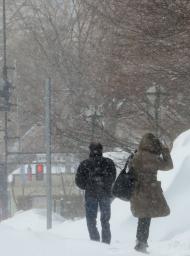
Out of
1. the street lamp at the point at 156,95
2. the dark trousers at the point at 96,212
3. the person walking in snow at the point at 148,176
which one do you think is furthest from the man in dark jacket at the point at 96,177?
the street lamp at the point at 156,95

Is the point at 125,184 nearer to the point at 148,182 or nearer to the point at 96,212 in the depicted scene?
the point at 148,182

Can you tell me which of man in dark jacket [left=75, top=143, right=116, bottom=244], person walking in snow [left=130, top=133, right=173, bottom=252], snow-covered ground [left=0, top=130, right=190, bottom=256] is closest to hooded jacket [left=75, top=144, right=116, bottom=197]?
man in dark jacket [left=75, top=143, right=116, bottom=244]

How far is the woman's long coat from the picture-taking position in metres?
9.09

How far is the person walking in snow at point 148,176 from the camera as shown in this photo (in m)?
9.09

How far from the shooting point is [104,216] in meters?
9.95

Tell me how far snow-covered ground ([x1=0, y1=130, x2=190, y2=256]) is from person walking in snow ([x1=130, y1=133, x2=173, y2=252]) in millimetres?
499

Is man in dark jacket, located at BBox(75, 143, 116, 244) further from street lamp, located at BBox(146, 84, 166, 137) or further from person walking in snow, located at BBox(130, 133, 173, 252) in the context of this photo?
street lamp, located at BBox(146, 84, 166, 137)

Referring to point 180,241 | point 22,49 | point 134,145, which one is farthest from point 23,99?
point 180,241

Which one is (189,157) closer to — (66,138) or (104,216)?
(104,216)

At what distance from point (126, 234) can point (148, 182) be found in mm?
3906

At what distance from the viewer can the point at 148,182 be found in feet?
30.0

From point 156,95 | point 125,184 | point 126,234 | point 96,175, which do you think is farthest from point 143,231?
point 156,95

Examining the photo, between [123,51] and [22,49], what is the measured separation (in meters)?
27.7

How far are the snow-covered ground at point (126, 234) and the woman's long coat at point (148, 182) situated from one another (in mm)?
508
